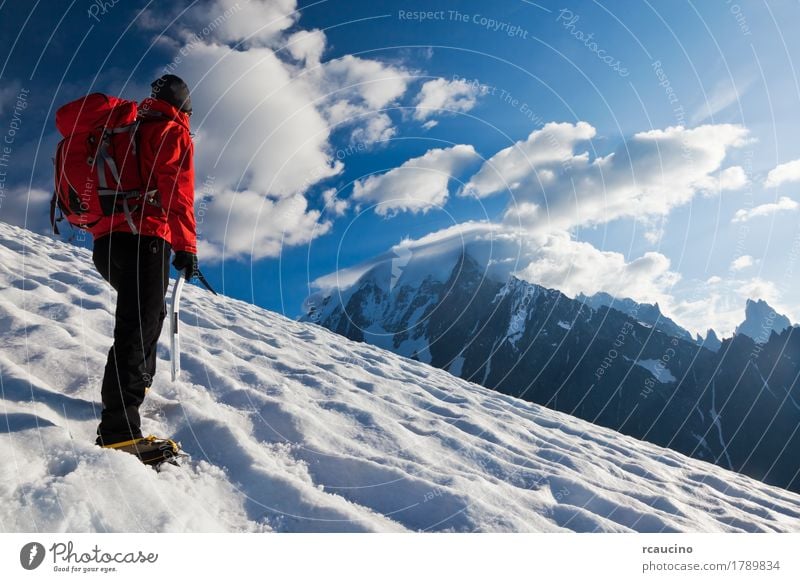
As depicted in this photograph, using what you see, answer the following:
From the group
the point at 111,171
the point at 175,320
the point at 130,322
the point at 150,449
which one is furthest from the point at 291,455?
the point at 111,171

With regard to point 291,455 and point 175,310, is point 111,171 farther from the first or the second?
point 291,455

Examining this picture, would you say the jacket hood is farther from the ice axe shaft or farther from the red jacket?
the ice axe shaft

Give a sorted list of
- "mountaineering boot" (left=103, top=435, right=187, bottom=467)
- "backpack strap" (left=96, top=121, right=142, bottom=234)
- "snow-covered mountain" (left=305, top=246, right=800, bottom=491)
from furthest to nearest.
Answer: "snow-covered mountain" (left=305, top=246, right=800, bottom=491)
"backpack strap" (left=96, top=121, right=142, bottom=234)
"mountaineering boot" (left=103, top=435, right=187, bottom=467)

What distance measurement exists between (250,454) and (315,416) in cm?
126

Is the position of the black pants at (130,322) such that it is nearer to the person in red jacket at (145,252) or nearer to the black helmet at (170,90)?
the person in red jacket at (145,252)

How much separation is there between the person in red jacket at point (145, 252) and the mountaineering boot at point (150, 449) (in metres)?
0.01

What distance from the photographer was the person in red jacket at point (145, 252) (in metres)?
3.11

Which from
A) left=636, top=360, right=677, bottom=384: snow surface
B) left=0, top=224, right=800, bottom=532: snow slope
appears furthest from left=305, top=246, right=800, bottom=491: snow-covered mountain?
left=0, top=224, right=800, bottom=532: snow slope

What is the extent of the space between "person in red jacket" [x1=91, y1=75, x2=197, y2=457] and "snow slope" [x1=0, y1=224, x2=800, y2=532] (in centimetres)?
34

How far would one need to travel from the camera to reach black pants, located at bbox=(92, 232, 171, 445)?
3086 millimetres

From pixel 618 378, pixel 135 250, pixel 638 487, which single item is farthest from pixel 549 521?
pixel 618 378

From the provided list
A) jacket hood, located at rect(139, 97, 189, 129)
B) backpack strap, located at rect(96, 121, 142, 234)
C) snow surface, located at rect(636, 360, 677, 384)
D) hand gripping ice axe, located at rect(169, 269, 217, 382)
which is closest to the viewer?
backpack strap, located at rect(96, 121, 142, 234)

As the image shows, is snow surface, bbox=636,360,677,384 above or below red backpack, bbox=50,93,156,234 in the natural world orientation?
below

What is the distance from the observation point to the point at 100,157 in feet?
10.5
